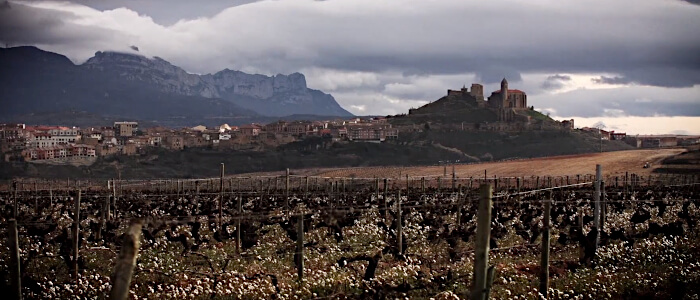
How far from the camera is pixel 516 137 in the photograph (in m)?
179

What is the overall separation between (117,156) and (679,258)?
153m

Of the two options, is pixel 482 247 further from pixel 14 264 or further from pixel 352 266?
pixel 352 266

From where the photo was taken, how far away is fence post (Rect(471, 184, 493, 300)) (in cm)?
796

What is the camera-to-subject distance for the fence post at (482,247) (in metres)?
7.96

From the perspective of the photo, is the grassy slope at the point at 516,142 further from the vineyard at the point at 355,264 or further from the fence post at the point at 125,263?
the fence post at the point at 125,263

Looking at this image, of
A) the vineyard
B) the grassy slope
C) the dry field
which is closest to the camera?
the vineyard

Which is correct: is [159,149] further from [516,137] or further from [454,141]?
[516,137]

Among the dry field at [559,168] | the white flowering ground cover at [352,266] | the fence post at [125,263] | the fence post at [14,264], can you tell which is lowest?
the dry field at [559,168]

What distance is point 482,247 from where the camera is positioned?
321 inches

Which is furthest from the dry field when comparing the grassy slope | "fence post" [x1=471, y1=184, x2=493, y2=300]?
"fence post" [x1=471, y1=184, x2=493, y2=300]

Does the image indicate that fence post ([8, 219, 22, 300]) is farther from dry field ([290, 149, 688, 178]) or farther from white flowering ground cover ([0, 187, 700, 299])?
dry field ([290, 149, 688, 178])

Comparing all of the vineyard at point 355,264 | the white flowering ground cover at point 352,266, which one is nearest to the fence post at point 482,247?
the vineyard at point 355,264

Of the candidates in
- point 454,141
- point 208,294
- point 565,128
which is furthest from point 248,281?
point 565,128

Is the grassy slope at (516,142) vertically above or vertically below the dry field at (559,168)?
above
